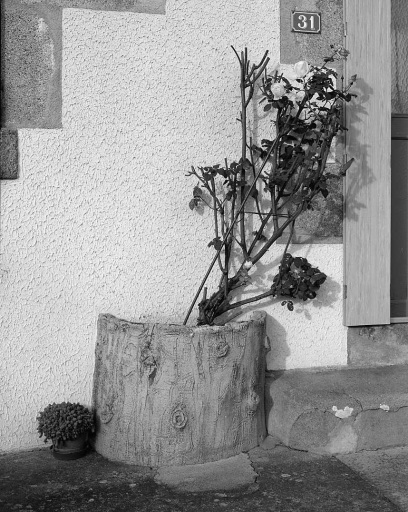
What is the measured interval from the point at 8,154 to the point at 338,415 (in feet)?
6.88

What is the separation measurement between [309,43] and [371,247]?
121cm

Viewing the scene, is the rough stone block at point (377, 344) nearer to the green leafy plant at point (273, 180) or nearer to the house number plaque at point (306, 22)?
the green leafy plant at point (273, 180)

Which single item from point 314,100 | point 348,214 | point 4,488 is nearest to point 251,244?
point 348,214

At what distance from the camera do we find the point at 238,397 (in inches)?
141

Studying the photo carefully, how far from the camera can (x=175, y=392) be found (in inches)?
137

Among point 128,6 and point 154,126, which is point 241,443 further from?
point 128,6

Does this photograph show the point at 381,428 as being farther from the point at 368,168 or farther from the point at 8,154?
the point at 8,154

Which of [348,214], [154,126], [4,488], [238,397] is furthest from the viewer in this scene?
[348,214]

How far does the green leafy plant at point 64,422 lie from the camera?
353 centimetres

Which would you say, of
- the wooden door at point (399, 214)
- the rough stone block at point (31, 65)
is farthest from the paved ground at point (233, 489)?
the rough stone block at point (31, 65)

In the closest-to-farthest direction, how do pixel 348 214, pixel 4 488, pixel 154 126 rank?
pixel 4 488, pixel 154 126, pixel 348 214

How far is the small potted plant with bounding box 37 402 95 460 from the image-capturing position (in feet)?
11.6

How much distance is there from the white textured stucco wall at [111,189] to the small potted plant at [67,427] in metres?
0.17

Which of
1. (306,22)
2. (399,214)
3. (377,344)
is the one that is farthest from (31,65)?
(377,344)
